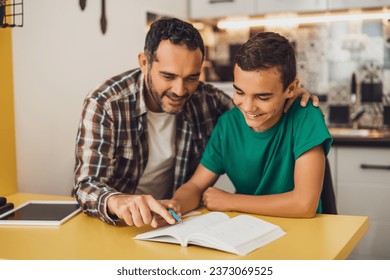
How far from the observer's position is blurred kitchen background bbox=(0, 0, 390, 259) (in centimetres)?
180

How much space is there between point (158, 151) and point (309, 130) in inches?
20.9

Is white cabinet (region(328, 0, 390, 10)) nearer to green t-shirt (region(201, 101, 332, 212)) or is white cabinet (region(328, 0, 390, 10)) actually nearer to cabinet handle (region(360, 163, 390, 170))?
cabinet handle (region(360, 163, 390, 170))

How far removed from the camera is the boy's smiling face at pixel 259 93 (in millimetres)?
1323

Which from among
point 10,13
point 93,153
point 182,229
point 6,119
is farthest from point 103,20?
point 182,229

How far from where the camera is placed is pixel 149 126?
Answer: 1680mm

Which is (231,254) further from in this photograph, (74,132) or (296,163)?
(74,132)

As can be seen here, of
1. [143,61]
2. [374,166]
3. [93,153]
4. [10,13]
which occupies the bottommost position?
[374,166]

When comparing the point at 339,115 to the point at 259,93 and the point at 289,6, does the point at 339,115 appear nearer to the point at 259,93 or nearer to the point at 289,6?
the point at 289,6

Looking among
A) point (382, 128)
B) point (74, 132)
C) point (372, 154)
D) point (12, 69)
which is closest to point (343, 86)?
point (382, 128)

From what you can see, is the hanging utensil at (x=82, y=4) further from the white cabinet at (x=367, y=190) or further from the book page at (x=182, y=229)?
the white cabinet at (x=367, y=190)

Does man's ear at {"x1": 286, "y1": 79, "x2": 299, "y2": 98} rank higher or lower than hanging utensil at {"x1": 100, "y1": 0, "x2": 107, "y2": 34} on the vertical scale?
lower

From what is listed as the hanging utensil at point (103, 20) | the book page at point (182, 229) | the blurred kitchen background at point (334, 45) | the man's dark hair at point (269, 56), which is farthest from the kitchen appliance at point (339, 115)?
the book page at point (182, 229)

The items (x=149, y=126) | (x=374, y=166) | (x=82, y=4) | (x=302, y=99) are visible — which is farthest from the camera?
(x=374, y=166)

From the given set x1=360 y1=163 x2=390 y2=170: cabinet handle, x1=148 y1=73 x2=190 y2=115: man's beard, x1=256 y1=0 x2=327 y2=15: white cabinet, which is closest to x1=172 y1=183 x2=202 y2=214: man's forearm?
x1=148 y1=73 x2=190 y2=115: man's beard
